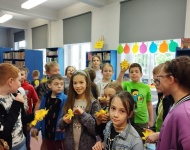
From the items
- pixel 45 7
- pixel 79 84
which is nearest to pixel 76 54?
pixel 45 7

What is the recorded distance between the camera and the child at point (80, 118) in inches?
59.2

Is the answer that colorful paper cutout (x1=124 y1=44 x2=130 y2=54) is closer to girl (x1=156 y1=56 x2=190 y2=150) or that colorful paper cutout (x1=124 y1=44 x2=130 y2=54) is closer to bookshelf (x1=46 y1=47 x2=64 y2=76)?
bookshelf (x1=46 y1=47 x2=64 y2=76)

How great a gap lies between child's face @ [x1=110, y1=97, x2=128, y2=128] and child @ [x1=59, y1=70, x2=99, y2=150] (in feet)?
0.99

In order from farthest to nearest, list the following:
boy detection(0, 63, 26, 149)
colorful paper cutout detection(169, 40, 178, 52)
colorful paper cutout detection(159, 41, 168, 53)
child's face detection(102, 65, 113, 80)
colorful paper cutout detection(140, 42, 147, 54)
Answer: colorful paper cutout detection(140, 42, 147, 54), colorful paper cutout detection(159, 41, 168, 53), colorful paper cutout detection(169, 40, 178, 52), child's face detection(102, 65, 113, 80), boy detection(0, 63, 26, 149)

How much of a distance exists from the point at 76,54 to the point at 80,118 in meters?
6.55

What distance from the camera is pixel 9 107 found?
1.37 m

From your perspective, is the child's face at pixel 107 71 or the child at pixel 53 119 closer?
the child at pixel 53 119

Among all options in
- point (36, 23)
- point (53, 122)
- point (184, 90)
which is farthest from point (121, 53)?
point (36, 23)

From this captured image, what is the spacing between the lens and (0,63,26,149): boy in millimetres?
1272

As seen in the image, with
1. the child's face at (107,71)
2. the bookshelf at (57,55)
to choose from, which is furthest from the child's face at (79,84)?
the bookshelf at (57,55)

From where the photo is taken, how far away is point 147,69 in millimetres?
5406

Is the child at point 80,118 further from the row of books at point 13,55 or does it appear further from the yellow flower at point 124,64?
the row of books at point 13,55

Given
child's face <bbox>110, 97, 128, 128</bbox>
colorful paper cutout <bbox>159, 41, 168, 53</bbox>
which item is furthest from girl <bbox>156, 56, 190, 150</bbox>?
colorful paper cutout <bbox>159, 41, 168, 53</bbox>

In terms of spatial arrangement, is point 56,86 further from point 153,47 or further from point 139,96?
point 153,47
